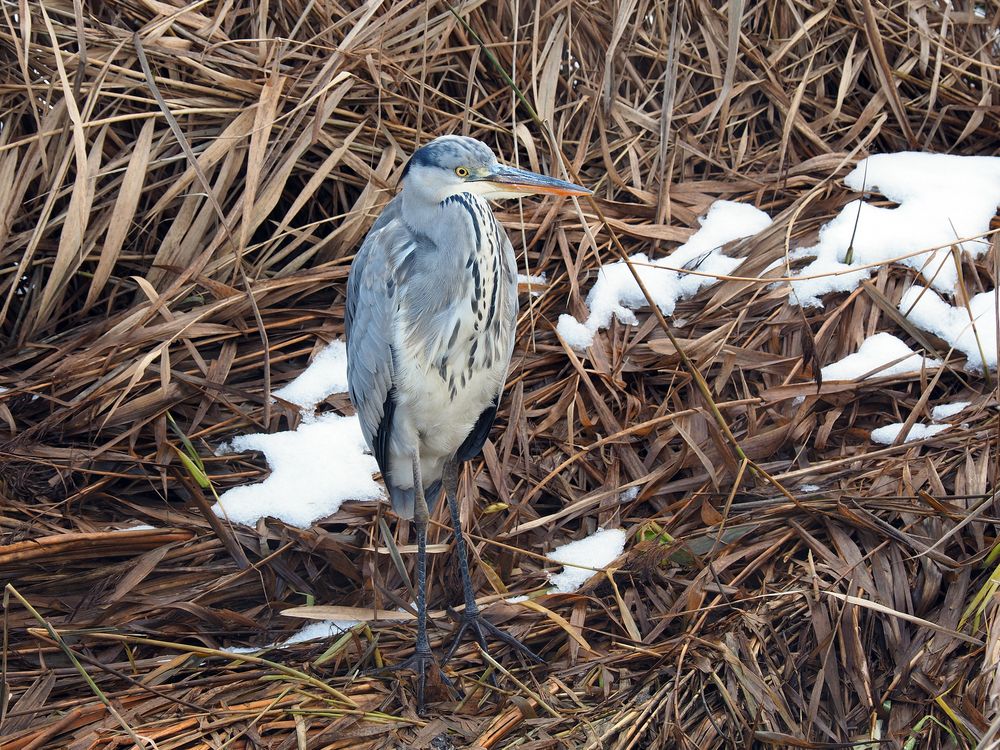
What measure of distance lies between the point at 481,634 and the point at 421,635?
0.54ft

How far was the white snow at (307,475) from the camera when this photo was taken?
108 inches

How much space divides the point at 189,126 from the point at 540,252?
4.11ft

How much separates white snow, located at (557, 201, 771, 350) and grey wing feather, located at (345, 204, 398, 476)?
76cm

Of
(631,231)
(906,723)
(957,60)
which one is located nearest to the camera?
(906,723)

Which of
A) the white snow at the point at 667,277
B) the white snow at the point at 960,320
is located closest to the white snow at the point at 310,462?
the white snow at the point at 667,277

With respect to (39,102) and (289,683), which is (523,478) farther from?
(39,102)

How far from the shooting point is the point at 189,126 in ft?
10.5

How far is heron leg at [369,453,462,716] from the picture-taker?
233 centimetres

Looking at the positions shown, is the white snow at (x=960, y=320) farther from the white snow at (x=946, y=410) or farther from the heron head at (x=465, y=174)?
the heron head at (x=465, y=174)

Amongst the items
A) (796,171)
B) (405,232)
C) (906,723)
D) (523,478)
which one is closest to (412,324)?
(405,232)

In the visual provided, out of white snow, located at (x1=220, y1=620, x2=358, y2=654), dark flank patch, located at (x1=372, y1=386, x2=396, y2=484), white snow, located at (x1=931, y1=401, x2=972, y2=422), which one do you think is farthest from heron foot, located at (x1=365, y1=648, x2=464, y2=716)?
white snow, located at (x1=931, y1=401, x2=972, y2=422)

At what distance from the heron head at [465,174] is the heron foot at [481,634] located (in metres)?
1.08

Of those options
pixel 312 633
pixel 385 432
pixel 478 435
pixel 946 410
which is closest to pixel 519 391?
pixel 478 435

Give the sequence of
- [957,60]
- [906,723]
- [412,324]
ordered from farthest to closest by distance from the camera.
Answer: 1. [957,60]
2. [412,324]
3. [906,723]
